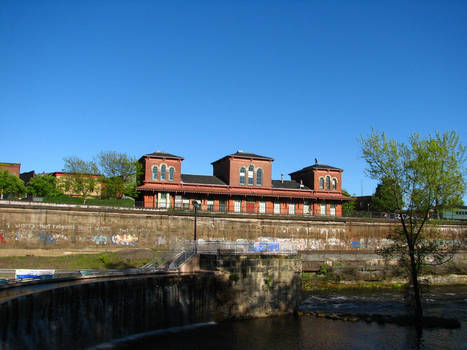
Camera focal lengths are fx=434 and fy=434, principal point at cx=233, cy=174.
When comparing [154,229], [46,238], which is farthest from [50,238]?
[154,229]

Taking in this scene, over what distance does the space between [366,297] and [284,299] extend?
12.7 metres

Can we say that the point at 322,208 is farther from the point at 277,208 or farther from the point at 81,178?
the point at 81,178

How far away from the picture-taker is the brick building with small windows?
2261 inches

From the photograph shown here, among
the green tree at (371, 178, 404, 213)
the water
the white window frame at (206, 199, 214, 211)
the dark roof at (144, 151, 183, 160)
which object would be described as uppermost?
the dark roof at (144, 151, 183, 160)

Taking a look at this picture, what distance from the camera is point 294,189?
208 feet

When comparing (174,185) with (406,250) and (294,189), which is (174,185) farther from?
(406,250)

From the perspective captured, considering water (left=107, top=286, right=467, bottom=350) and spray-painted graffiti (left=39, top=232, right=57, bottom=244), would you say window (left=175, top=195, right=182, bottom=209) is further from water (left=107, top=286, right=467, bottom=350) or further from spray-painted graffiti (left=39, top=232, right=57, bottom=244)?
water (left=107, top=286, right=467, bottom=350)

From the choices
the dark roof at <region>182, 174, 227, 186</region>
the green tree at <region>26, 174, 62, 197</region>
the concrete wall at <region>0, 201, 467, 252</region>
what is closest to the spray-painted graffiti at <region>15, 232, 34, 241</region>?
the concrete wall at <region>0, 201, 467, 252</region>

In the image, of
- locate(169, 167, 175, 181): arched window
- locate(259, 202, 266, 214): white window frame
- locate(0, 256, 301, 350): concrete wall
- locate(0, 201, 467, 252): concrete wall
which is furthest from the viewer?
locate(259, 202, 266, 214): white window frame

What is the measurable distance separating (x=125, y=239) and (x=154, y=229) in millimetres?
3393

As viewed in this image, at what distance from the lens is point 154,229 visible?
48.8 m

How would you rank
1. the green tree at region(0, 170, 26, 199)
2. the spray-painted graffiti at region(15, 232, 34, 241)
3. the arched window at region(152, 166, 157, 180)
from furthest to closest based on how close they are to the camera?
the green tree at region(0, 170, 26, 199)
the arched window at region(152, 166, 157, 180)
the spray-painted graffiti at region(15, 232, 34, 241)

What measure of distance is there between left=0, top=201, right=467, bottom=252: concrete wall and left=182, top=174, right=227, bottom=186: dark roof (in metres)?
9.01

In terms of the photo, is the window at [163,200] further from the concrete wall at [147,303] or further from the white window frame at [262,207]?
the concrete wall at [147,303]
